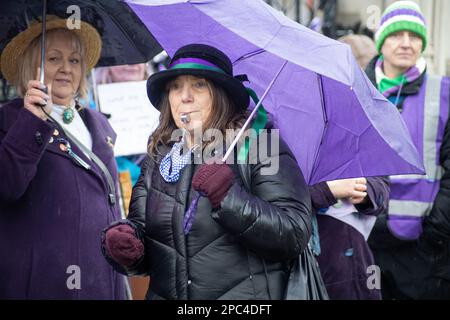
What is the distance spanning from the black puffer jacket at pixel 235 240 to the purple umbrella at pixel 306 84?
0.36 metres

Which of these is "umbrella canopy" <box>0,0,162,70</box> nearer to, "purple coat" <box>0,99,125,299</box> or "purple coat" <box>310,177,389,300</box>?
"purple coat" <box>0,99,125,299</box>

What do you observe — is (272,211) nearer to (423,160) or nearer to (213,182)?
(213,182)

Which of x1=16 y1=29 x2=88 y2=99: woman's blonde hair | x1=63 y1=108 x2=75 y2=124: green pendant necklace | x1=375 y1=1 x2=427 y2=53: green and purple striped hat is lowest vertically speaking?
x1=63 y1=108 x2=75 y2=124: green pendant necklace

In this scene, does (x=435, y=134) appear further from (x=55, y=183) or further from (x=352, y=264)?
(x=55, y=183)

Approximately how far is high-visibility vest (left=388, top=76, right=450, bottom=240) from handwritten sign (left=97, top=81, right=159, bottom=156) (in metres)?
1.92

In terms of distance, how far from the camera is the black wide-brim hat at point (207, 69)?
3314 millimetres

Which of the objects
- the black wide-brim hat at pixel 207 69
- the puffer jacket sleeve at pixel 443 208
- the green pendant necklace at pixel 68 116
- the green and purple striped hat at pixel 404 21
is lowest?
the puffer jacket sleeve at pixel 443 208

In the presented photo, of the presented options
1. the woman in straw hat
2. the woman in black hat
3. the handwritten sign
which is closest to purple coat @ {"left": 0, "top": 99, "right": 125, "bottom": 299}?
the woman in straw hat

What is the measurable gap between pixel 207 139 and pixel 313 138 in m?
0.58

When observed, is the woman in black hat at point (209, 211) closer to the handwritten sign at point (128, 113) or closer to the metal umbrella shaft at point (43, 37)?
the metal umbrella shaft at point (43, 37)

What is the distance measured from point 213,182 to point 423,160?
2350 millimetres

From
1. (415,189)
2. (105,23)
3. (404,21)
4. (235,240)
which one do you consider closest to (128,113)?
(105,23)

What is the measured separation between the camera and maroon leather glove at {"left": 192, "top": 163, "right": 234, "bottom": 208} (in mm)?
3010

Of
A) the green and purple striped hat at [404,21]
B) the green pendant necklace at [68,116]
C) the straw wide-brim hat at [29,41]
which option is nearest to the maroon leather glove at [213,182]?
the green pendant necklace at [68,116]
